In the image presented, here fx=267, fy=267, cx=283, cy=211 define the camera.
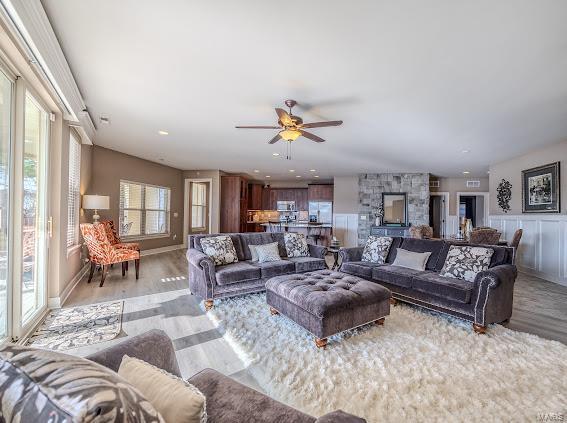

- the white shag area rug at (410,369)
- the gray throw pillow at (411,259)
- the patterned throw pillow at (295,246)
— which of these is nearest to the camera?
the white shag area rug at (410,369)

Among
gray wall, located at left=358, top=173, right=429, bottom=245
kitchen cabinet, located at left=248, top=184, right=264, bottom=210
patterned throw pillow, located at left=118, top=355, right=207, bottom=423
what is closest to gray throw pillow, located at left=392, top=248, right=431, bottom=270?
patterned throw pillow, located at left=118, top=355, right=207, bottom=423

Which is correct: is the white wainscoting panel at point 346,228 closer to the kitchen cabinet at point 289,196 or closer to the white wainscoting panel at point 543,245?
the kitchen cabinet at point 289,196

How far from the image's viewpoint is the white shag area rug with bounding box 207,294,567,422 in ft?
5.45

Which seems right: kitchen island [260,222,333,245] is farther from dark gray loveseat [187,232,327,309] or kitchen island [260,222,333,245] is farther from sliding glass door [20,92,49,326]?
sliding glass door [20,92,49,326]

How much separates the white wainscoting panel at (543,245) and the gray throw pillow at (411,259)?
3083 mm

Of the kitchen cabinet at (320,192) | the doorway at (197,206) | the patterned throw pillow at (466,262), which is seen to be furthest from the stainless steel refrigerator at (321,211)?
the patterned throw pillow at (466,262)

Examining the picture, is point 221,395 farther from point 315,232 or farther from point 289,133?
point 315,232

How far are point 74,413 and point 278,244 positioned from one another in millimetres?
4030

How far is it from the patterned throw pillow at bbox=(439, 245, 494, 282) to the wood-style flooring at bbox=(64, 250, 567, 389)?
64cm

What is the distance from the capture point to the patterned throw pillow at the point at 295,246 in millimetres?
4438

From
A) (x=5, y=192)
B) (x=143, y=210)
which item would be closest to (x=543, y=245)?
(x=5, y=192)

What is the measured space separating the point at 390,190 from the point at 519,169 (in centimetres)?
319

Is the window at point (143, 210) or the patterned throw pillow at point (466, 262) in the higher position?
the window at point (143, 210)

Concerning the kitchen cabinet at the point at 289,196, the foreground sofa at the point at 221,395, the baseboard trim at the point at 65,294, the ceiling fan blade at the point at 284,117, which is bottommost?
the baseboard trim at the point at 65,294
